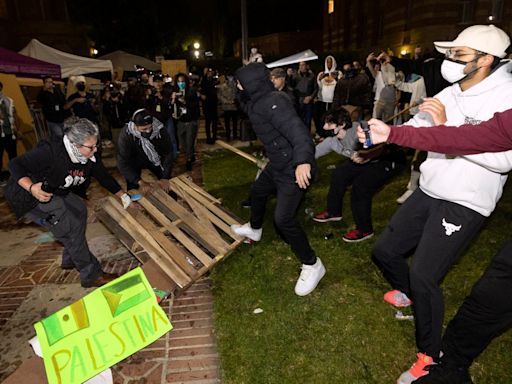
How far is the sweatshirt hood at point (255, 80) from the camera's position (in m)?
3.34

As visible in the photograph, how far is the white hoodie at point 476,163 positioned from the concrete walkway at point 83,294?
2215mm

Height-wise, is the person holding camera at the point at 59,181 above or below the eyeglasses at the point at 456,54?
below

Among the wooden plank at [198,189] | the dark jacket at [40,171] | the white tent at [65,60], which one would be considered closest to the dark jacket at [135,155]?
the wooden plank at [198,189]

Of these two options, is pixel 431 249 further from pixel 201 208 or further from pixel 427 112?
pixel 201 208

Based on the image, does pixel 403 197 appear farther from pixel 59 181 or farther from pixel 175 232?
pixel 59 181

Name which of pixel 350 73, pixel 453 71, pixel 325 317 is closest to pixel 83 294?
pixel 325 317

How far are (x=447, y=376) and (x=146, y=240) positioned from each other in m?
3.24

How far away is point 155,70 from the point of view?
68.7 ft

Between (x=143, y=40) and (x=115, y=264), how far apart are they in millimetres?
33709

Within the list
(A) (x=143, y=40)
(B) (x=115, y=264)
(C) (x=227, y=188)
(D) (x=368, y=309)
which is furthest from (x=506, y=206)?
(A) (x=143, y=40)

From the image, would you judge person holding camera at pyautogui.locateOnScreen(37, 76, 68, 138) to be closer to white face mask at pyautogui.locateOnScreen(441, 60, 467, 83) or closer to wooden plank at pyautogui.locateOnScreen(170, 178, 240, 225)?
wooden plank at pyautogui.locateOnScreen(170, 178, 240, 225)

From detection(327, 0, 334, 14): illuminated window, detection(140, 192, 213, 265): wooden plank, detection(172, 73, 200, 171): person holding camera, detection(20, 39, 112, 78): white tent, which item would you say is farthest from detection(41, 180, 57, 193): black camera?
detection(327, 0, 334, 14): illuminated window

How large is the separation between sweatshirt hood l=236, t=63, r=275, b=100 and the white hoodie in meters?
1.65

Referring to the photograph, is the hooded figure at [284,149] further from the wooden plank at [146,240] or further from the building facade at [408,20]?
the building facade at [408,20]
